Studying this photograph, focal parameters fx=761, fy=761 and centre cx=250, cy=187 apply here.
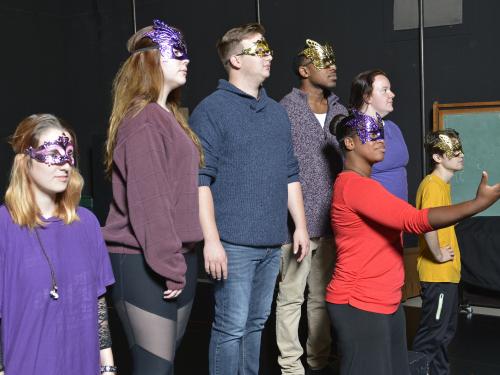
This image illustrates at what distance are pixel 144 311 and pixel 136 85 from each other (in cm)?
67

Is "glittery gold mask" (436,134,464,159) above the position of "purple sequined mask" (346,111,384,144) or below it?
below

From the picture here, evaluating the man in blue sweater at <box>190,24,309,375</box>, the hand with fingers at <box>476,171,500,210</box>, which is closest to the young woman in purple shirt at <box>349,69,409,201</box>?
the man in blue sweater at <box>190,24,309,375</box>

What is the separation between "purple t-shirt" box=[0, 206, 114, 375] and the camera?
1.81m

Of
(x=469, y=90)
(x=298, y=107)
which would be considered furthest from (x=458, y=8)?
(x=298, y=107)

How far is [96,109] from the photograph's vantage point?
8.62m

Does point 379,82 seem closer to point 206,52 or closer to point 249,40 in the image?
point 249,40

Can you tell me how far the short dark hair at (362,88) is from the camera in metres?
3.34

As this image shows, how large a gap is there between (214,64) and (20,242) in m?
5.68

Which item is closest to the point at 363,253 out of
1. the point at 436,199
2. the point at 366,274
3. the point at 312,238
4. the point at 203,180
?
the point at 366,274

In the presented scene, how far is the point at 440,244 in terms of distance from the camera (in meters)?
3.19

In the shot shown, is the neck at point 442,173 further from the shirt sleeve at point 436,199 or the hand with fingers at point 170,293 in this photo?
the hand with fingers at point 170,293

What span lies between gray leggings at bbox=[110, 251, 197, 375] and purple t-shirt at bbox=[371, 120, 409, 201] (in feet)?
4.54

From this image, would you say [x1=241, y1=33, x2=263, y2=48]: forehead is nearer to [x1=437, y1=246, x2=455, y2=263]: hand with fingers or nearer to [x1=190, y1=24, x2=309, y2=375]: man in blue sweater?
A: [x1=190, y1=24, x2=309, y2=375]: man in blue sweater

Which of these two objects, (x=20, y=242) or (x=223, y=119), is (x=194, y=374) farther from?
(x=20, y=242)
